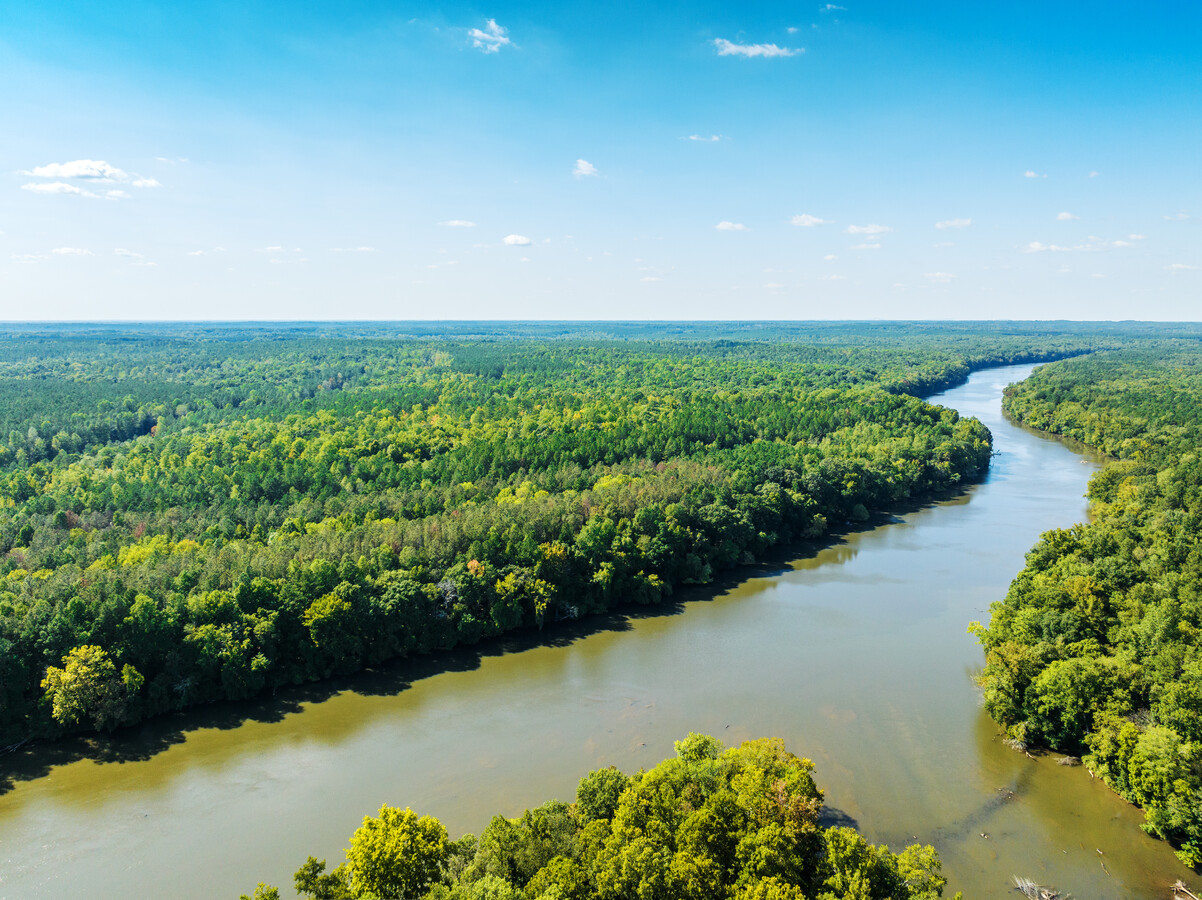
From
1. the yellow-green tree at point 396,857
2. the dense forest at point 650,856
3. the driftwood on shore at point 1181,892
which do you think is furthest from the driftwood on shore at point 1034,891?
the yellow-green tree at point 396,857

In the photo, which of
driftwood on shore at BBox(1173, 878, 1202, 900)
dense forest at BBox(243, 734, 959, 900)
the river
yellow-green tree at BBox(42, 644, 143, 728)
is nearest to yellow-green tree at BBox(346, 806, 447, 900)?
dense forest at BBox(243, 734, 959, 900)

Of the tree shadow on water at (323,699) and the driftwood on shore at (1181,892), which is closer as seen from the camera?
the driftwood on shore at (1181,892)

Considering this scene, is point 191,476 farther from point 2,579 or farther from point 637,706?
point 637,706

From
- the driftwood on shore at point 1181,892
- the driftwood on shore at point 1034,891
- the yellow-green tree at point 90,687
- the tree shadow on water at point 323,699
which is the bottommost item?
the driftwood on shore at point 1034,891

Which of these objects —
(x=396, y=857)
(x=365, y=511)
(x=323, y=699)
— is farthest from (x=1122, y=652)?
(x=365, y=511)

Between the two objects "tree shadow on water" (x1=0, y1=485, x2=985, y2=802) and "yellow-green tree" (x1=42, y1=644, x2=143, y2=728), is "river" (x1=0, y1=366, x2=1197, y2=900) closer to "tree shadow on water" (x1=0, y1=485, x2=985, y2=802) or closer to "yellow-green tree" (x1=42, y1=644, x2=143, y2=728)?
"tree shadow on water" (x1=0, y1=485, x2=985, y2=802)

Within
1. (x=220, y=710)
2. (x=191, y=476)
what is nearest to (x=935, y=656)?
(x=220, y=710)

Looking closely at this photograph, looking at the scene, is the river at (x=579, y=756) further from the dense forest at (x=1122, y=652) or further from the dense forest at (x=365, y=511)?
the dense forest at (x=365, y=511)

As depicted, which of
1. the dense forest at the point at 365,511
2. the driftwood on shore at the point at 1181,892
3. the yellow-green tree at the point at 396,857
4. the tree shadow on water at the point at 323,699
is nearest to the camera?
the yellow-green tree at the point at 396,857
